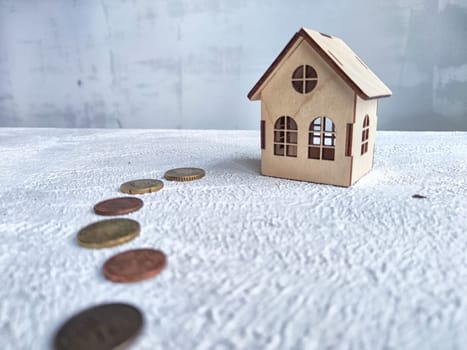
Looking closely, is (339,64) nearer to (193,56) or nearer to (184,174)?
(184,174)

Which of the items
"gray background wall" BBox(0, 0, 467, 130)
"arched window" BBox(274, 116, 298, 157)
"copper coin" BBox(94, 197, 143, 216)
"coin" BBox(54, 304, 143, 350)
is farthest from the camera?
"gray background wall" BBox(0, 0, 467, 130)

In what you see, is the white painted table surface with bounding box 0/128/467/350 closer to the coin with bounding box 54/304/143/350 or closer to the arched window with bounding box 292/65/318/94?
the coin with bounding box 54/304/143/350

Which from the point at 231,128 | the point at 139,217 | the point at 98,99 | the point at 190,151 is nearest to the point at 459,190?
the point at 139,217

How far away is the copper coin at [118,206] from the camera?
0.71 metres

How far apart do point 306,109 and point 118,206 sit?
1.63ft

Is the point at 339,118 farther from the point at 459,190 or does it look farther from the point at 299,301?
the point at 299,301

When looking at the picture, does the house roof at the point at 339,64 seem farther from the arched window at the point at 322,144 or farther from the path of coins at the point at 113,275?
the path of coins at the point at 113,275

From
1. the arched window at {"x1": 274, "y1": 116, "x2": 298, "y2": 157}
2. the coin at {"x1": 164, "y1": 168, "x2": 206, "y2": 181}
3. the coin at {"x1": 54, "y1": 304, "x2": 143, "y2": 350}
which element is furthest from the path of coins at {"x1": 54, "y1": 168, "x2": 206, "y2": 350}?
Answer: the arched window at {"x1": 274, "y1": 116, "x2": 298, "y2": 157}

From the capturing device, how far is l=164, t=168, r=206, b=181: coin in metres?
0.95

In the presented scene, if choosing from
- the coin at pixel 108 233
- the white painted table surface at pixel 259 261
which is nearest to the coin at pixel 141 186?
the white painted table surface at pixel 259 261

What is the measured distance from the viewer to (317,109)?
2.83 ft

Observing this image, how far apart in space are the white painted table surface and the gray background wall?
1.25 m

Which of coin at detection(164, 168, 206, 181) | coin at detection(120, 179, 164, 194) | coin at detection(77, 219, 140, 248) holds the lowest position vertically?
coin at detection(77, 219, 140, 248)

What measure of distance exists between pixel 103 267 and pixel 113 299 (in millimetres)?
73
